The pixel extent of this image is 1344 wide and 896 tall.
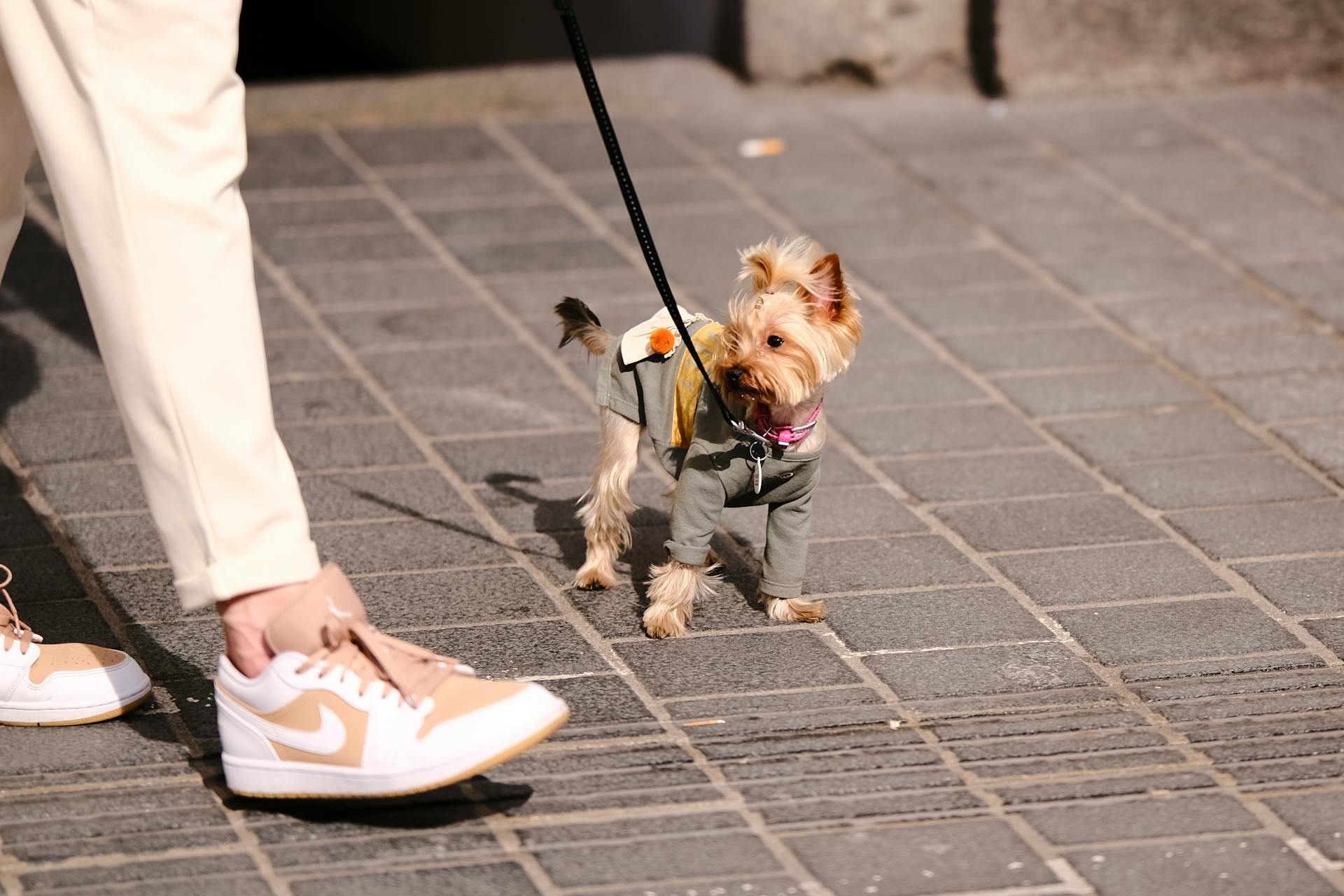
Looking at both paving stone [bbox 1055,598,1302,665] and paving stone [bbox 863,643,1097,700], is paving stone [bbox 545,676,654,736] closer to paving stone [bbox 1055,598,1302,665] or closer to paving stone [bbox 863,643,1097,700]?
paving stone [bbox 863,643,1097,700]

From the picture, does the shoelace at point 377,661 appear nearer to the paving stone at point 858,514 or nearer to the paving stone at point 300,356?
the paving stone at point 858,514

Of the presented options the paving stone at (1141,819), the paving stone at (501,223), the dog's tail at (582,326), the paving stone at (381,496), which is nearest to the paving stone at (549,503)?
the paving stone at (381,496)

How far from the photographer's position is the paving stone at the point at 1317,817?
294 cm

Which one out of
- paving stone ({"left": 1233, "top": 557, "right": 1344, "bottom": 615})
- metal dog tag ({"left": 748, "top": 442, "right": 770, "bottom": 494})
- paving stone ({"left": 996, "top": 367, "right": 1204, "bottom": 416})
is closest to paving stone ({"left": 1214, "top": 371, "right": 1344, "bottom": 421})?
paving stone ({"left": 996, "top": 367, "right": 1204, "bottom": 416})

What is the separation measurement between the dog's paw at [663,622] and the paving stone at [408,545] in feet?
1.80

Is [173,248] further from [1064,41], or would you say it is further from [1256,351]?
[1064,41]

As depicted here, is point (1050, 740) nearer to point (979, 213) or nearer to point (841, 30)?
point (979, 213)

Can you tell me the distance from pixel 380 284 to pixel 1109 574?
3.04 m

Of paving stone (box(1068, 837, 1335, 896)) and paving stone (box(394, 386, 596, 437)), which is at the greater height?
paving stone (box(1068, 837, 1335, 896))

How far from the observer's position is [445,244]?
255 inches

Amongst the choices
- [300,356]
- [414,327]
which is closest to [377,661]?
[300,356]

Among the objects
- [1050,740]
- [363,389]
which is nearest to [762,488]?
[1050,740]

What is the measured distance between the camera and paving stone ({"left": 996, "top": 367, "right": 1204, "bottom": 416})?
5176 millimetres

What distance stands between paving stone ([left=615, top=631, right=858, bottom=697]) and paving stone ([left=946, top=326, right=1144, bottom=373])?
6.46ft
